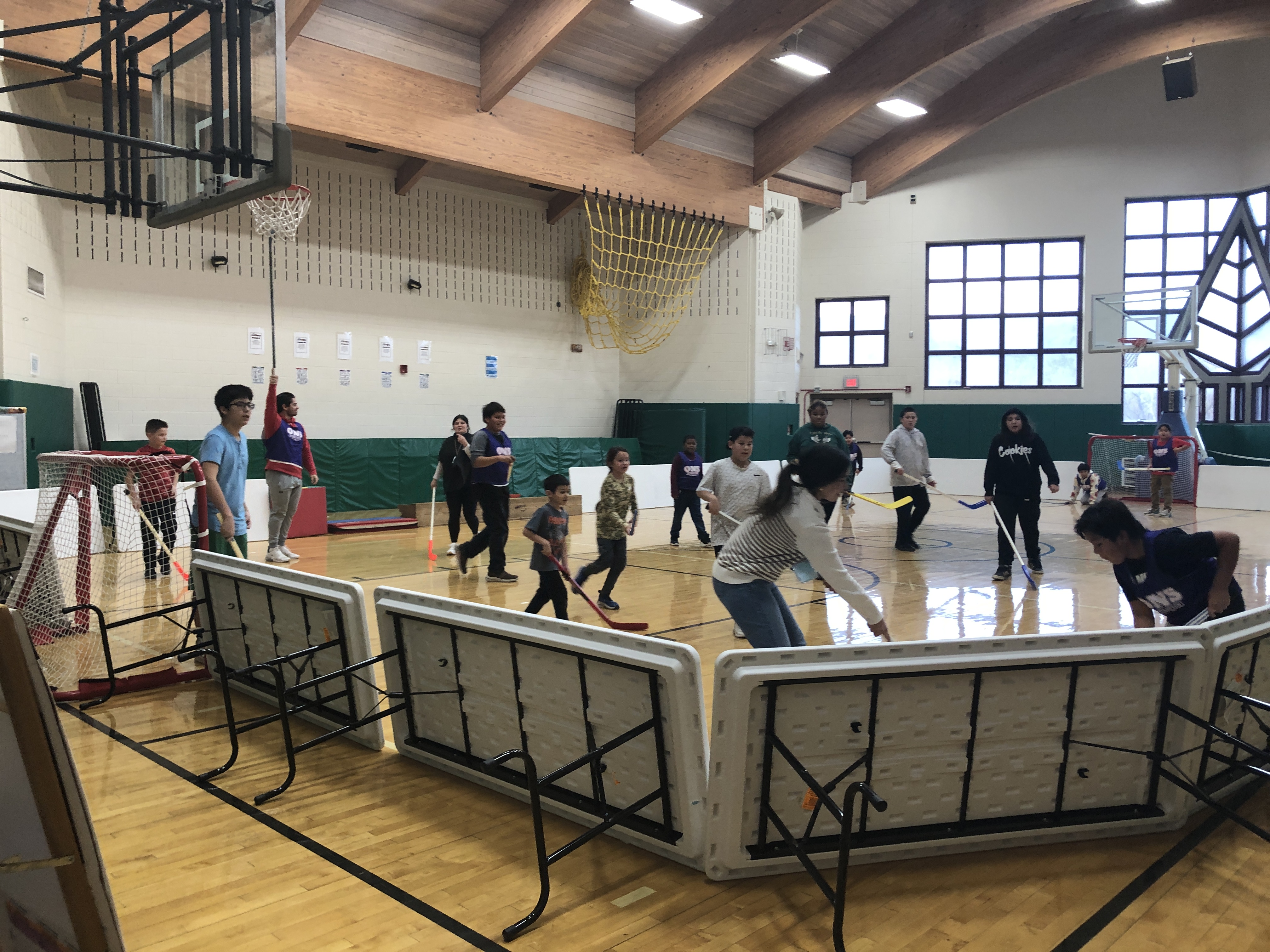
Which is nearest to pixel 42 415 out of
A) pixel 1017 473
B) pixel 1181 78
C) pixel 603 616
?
pixel 603 616

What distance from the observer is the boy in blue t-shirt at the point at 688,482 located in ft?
34.9

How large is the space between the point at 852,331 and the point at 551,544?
16511 millimetres

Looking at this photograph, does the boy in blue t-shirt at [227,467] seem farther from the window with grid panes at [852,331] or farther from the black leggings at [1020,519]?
the window with grid panes at [852,331]

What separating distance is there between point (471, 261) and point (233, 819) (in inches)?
560

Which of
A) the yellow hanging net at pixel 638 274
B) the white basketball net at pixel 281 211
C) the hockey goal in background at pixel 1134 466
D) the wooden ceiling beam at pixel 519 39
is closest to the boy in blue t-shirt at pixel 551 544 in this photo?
the white basketball net at pixel 281 211

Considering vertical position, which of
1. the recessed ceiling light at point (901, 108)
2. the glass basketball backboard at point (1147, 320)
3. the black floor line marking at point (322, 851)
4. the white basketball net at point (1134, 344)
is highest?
the recessed ceiling light at point (901, 108)

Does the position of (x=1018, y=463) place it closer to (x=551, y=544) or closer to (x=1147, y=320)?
(x=551, y=544)

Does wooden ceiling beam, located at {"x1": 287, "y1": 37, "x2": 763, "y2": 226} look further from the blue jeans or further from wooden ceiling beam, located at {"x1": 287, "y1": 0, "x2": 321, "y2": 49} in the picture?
the blue jeans

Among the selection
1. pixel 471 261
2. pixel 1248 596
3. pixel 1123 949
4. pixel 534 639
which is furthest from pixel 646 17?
pixel 1123 949

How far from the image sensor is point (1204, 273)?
18.4 meters

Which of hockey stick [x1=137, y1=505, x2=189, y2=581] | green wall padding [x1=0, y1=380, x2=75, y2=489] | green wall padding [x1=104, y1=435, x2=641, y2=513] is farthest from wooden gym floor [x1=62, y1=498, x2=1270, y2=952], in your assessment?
green wall padding [x1=104, y1=435, x2=641, y2=513]

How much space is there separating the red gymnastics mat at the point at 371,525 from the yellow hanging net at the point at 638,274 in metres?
5.67

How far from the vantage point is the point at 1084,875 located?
121 inches

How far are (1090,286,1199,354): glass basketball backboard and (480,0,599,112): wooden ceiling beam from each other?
12.4m
